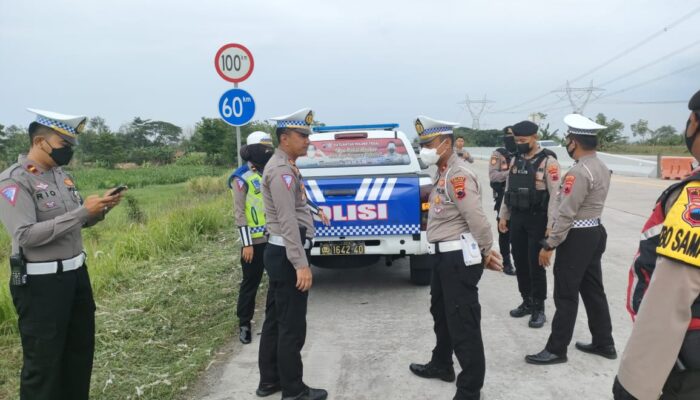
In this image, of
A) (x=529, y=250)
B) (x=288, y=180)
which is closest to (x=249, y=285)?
(x=288, y=180)

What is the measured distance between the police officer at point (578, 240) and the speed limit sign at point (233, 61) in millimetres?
5033

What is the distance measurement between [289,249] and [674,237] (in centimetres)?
211

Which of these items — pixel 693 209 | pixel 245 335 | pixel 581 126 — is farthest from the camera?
pixel 245 335

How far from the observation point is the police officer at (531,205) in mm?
4395

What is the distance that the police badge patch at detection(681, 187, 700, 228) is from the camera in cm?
152

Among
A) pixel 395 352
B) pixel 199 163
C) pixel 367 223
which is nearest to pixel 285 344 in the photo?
pixel 395 352

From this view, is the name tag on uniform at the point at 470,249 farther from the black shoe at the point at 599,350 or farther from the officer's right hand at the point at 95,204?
the officer's right hand at the point at 95,204

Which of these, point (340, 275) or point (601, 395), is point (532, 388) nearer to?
point (601, 395)

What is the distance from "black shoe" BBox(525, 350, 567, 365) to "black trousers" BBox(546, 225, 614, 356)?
35 mm

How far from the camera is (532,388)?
3.38 m

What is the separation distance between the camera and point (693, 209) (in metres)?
1.54

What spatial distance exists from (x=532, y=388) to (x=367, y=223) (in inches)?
91.6

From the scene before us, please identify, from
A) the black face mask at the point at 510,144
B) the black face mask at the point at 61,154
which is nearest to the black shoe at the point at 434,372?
the black face mask at the point at 61,154

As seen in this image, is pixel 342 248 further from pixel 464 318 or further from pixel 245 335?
pixel 464 318
